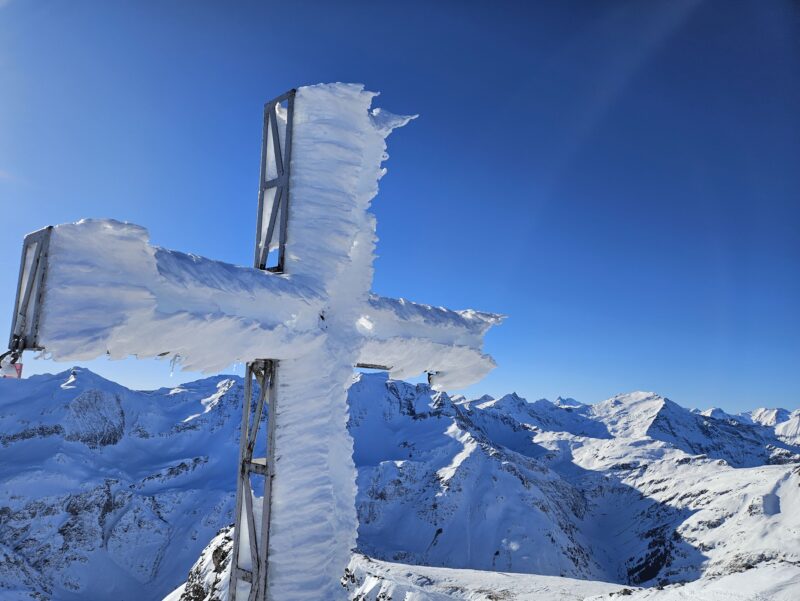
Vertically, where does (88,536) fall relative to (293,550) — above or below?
below

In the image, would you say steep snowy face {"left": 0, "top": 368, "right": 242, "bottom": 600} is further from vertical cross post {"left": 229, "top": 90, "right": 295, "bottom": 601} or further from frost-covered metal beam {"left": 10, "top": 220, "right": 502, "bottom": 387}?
frost-covered metal beam {"left": 10, "top": 220, "right": 502, "bottom": 387}

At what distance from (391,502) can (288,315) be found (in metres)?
115

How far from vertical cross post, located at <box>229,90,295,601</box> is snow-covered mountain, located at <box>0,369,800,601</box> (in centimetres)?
6065

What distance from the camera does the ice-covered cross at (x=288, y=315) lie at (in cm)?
320

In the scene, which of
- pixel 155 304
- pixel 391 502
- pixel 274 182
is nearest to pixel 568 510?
pixel 391 502

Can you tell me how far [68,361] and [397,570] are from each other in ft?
55.9

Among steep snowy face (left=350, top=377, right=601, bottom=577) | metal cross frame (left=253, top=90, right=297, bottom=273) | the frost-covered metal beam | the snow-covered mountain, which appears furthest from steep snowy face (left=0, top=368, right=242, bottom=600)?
the frost-covered metal beam

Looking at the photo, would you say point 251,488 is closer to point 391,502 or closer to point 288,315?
point 288,315

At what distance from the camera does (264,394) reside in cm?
486

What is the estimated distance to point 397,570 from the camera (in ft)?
58.4

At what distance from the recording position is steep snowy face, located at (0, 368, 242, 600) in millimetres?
95562

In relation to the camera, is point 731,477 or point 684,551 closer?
point 684,551

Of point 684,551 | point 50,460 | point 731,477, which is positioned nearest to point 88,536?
point 50,460

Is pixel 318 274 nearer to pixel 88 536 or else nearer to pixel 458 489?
pixel 458 489
